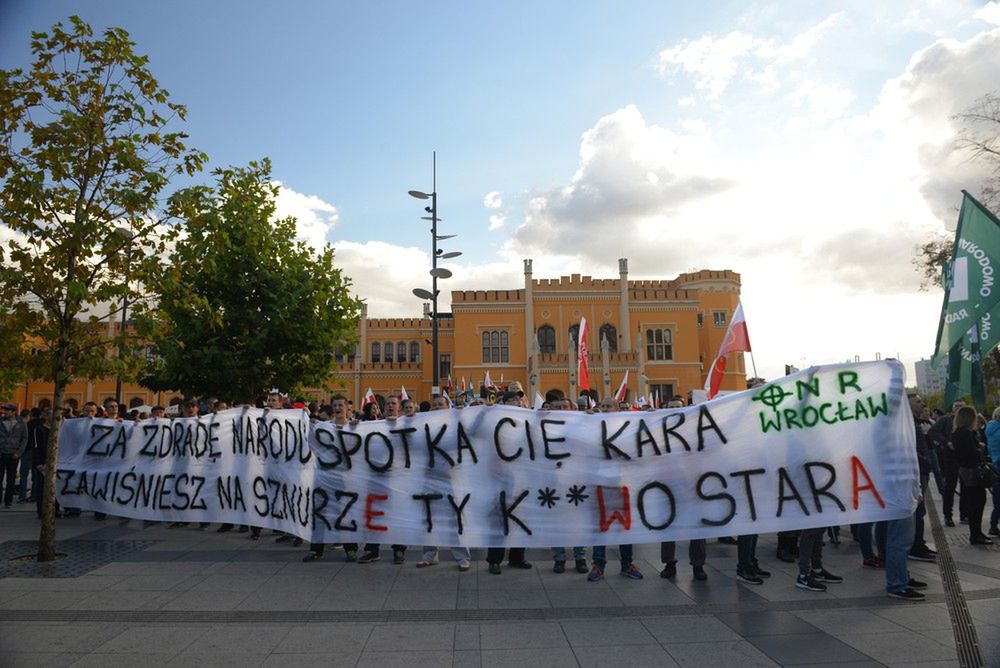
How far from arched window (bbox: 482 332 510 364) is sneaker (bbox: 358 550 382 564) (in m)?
43.8

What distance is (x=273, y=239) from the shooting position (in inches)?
680

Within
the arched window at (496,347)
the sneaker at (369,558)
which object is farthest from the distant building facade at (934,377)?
the arched window at (496,347)

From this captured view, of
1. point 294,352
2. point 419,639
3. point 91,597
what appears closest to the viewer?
point 419,639

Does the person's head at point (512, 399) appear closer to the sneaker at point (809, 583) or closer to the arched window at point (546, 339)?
the sneaker at point (809, 583)

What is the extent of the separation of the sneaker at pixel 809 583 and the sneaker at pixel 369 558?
190 inches

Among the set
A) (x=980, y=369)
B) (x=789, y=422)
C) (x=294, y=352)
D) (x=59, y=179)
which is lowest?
(x=789, y=422)

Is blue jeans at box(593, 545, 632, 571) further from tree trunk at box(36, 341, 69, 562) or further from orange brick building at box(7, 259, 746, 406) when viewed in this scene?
orange brick building at box(7, 259, 746, 406)

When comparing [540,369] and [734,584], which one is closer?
[734,584]

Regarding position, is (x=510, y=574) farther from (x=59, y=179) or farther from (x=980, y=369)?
(x=59, y=179)

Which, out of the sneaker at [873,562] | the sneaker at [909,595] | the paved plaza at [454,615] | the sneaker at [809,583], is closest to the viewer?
the paved plaza at [454,615]

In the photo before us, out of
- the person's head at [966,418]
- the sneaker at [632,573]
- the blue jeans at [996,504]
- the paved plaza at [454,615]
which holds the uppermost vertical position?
the person's head at [966,418]

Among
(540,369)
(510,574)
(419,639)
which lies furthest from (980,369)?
(540,369)

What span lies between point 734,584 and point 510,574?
241 cm

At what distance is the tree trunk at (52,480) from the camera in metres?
7.98
